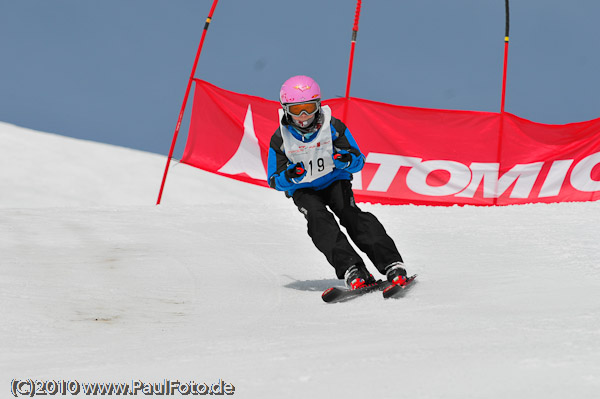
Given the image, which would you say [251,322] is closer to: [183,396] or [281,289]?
[281,289]

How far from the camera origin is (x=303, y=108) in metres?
4.55

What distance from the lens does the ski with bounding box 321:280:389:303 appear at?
4.07 meters

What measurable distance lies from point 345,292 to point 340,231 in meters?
0.48

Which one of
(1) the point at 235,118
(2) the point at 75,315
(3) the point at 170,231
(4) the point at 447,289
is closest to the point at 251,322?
(2) the point at 75,315

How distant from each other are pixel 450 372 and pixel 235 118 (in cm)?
822

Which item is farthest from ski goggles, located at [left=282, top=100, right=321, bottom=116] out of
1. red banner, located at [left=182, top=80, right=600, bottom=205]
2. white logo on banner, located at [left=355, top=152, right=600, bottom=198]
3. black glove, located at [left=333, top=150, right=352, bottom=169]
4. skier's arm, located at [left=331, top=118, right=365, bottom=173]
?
white logo on banner, located at [left=355, top=152, right=600, bottom=198]

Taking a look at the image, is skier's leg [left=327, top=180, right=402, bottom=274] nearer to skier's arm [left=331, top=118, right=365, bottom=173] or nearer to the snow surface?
skier's arm [left=331, top=118, right=365, bottom=173]

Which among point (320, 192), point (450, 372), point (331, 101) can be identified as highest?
point (331, 101)

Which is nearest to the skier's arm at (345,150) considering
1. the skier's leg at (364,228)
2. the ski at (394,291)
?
the skier's leg at (364,228)

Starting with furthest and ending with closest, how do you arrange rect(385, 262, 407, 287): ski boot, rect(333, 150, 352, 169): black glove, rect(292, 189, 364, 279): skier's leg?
rect(333, 150, 352, 169): black glove → rect(292, 189, 364, 279): skier's leg → rect(385, 262, 407, 287): ski boot

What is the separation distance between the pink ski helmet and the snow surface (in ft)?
3.91

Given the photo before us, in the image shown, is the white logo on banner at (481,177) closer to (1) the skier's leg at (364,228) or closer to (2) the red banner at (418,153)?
(2) the red banner at (418,153)

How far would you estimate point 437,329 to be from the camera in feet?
9.91

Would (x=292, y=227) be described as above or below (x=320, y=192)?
below
